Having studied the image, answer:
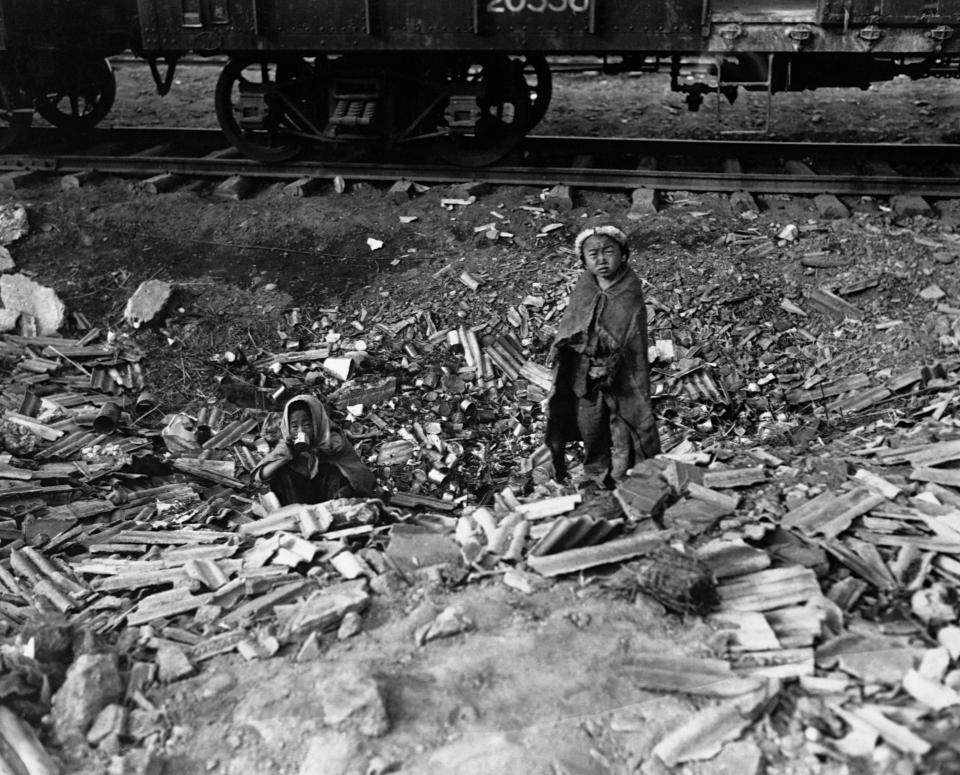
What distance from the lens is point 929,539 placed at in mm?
5332

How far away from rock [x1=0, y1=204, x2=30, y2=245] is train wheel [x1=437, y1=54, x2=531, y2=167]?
14.6 ft

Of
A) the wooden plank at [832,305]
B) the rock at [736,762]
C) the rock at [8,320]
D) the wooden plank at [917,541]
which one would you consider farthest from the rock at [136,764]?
the wooden plank at [832,305]

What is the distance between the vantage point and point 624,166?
11.5 metres

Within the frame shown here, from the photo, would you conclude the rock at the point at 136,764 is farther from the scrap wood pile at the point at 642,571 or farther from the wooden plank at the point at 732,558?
the wooden plank at the point at 732,558

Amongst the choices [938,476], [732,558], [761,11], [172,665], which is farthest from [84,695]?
[761,11]

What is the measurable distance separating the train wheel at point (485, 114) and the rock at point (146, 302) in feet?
11.6

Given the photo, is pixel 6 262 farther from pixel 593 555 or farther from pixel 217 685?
pixel 593 555

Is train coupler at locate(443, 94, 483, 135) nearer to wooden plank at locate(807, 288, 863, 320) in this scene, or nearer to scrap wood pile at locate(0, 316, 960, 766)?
wooden plank at locate(807, 288, 863, 320)

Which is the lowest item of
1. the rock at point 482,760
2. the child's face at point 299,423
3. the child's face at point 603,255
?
the rock at point 482,760

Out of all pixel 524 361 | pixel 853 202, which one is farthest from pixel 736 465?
pixel 853 202

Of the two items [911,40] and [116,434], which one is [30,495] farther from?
[911,40]

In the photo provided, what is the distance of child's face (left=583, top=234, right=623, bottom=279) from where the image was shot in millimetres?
6047

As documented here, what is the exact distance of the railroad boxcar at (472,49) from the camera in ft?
31.7

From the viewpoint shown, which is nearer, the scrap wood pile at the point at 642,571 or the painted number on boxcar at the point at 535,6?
the scrap wood pile at the point at 642,571
